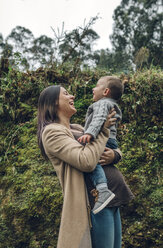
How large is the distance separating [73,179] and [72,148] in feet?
0.77

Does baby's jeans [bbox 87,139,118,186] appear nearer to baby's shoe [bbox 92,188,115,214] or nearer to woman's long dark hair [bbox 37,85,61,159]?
baby's shoe [bbox 92,188,115,214]

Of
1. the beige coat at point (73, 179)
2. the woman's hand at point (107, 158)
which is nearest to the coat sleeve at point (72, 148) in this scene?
the beige coat at point (73, 179)

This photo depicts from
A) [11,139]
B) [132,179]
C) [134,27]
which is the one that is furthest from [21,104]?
[134,27]

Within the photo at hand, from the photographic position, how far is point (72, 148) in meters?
1.71

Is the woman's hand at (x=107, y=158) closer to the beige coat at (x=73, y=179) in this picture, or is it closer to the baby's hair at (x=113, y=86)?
the beige coat at (x=73, y=179)

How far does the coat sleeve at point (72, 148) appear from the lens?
1.67m

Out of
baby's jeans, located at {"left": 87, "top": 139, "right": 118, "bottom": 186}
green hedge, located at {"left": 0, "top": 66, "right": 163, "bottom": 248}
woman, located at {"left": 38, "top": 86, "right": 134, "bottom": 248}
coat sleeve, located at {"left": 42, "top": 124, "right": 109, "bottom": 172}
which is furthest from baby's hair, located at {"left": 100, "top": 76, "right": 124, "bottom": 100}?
green hedge, located at {"left": 0, "top": 66, "right": 163, "bottom": 248}

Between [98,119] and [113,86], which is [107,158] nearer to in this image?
[98,119]

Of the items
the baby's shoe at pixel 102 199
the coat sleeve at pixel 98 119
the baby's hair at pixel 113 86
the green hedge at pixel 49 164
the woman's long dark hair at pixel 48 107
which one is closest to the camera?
the baby's shoe at pixel 102 199

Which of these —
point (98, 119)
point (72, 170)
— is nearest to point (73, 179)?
point (72, 170)

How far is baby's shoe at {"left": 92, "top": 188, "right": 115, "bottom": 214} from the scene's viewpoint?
5.41 feet

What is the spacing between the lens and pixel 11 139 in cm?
396

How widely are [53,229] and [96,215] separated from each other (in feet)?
5.51

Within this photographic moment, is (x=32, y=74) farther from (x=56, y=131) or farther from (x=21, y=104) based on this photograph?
(x=56, y=131)
